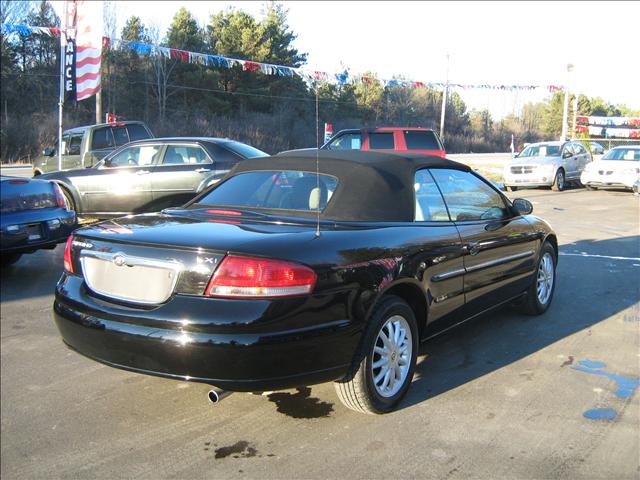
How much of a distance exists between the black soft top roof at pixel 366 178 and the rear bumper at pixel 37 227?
9.21 feet

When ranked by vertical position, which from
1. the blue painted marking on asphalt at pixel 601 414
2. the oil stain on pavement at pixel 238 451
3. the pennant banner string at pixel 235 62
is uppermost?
the pennant banner string at pixel 235 62

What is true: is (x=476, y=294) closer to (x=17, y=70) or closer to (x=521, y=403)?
(x=521, y=403)

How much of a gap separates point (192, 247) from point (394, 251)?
1172mm

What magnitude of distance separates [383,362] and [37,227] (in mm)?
4216

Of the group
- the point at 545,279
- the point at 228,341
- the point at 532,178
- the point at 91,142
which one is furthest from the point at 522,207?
the point at 532,178

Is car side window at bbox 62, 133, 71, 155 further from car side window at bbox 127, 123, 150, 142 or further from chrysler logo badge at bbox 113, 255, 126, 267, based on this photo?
chrysler logo badge at bbox 113, 255, 126, 267

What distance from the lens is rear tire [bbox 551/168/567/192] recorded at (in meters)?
18.5

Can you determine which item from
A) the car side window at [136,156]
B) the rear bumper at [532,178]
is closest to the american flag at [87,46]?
the car side window at [136,156]

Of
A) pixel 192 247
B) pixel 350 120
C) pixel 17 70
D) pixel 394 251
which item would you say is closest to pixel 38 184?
pixel 192 247

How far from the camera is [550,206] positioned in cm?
1448

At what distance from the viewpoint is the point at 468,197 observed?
4477 millimetres

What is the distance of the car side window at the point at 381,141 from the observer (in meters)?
15.7

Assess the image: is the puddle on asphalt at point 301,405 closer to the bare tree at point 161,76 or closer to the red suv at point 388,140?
the red suv at point 388,140

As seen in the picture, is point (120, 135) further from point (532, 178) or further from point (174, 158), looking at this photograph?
point (532, 178)
